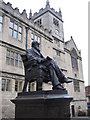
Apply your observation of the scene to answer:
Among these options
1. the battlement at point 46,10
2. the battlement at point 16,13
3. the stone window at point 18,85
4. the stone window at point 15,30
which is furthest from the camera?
the battlement at point 46,10

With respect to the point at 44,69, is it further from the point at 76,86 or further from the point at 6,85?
the point at 76,86

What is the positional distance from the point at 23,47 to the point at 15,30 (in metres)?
1.84

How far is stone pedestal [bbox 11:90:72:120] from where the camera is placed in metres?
4.97

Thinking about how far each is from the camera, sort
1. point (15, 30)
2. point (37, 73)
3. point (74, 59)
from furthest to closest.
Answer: point (74, 59) → point (15, 30) → point (37, 73)

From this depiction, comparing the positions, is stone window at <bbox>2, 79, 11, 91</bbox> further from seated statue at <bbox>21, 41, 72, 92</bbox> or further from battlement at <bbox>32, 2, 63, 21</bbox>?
battlement at <bbox>32, 2, 63, 21</bbox>

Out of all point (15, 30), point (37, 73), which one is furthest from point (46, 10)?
point (37, 73)

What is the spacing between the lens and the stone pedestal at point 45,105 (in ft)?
A: 16.3

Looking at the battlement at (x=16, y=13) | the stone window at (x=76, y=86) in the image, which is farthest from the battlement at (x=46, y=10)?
the stone window at (x=76, y=86)

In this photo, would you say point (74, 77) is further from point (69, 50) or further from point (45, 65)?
point (45, 65)

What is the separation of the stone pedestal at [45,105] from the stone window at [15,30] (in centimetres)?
1025

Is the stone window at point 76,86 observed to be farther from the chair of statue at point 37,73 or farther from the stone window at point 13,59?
the chair of statue at point 37,73

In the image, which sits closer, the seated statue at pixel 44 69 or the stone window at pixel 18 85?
the seated statue at pixel 44 69

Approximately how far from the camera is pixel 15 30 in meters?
15.2

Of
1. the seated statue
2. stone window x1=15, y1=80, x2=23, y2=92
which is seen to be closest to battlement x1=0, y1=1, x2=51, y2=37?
stone window x1=15, y1=80, x2=23, y2=92
